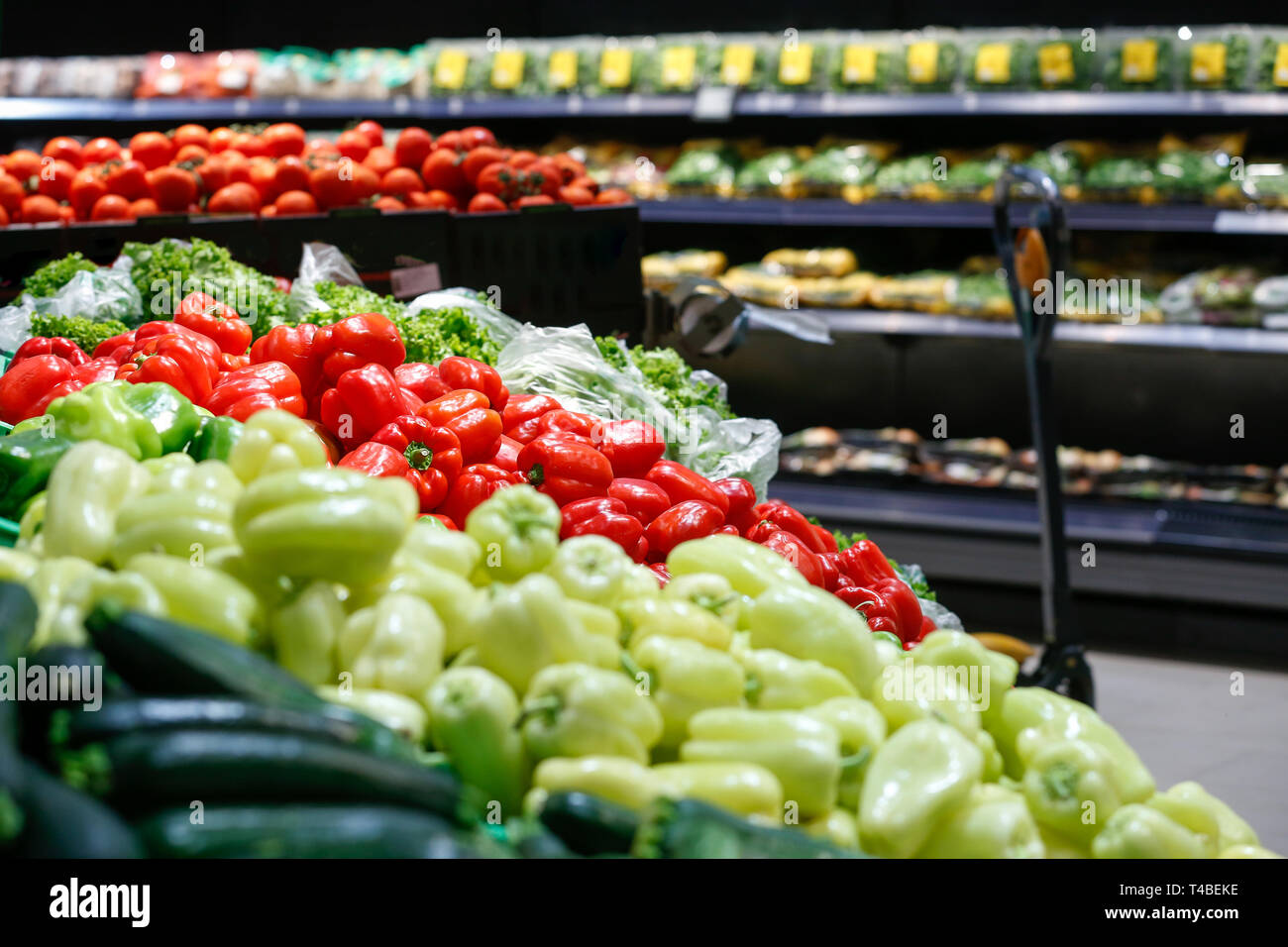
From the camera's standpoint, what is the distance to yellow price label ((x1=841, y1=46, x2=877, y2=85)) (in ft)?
15.0

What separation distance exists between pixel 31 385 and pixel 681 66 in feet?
10.8

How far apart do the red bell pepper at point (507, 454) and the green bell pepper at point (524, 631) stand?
3.15ft

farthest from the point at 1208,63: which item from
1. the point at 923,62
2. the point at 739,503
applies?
the point at 739,503

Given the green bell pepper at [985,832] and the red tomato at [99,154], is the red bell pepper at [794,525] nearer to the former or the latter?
the green bell pepper at [985,832]

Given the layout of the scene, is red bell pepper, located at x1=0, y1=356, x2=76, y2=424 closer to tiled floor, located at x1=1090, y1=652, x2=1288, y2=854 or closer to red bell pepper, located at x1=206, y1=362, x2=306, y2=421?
red bell pepper, located at x1=206, y1=362, x2=306, y2=421

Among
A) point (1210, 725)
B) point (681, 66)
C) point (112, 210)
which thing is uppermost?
point (681, 66)

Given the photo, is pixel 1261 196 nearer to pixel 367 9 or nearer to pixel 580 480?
pixel 580 480

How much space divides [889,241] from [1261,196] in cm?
139

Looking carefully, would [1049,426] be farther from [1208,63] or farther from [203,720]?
[203,720]

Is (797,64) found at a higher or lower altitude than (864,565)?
higher

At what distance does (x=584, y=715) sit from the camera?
3.29ft

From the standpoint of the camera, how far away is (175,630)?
0.92 m

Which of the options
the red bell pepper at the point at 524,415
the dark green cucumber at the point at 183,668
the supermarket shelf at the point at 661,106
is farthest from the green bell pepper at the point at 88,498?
the supermarket shelf at the point at 661,106

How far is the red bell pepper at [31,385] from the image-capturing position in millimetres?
2033
